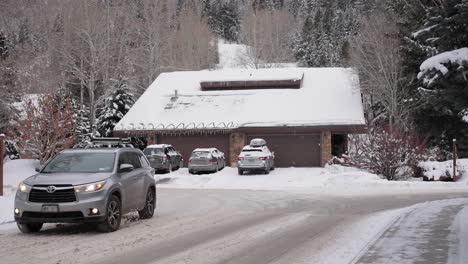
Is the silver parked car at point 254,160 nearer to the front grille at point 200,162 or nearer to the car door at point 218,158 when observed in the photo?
the front grille at point 200,162

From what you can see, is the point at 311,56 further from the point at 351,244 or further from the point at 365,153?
the point at 351,244

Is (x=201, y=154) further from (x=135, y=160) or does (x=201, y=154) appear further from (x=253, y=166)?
(x=135, y=160)

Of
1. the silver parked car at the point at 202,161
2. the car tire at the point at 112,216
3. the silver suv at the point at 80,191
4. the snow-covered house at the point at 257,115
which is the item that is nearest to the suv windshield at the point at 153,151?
Answer: the silver parked car at the point at 202,161

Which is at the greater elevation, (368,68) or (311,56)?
(311,56)

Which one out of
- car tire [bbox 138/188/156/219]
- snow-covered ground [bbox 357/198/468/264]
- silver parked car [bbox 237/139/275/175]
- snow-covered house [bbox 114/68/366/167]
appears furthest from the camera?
snow-covered house [bbox 114/68/366/167]

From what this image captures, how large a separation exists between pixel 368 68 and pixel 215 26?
80.6 m

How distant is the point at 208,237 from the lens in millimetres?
11422

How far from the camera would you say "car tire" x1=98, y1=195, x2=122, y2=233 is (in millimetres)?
11867

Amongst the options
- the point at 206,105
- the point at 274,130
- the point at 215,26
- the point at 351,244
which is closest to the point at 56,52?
the point at 206,105

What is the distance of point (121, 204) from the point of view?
41.5 feet

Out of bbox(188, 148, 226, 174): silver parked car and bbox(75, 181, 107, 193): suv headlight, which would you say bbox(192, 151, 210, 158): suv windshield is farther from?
bbox(75, 181, 107, 193): suv headlight

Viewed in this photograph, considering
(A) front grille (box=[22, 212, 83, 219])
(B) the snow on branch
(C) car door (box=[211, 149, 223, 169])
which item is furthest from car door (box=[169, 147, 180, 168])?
(B) the snow on branch

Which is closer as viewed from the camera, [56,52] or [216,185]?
[216,185]

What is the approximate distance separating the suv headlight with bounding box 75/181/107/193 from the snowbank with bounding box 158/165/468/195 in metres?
13.9
